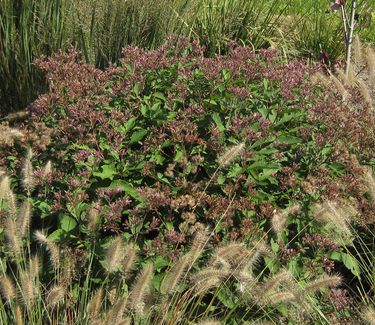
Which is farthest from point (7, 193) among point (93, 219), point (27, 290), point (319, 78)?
point (319, 78)

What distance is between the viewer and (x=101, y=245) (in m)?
3.07

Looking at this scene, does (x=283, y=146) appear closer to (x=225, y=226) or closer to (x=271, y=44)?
(x=225, y=226)

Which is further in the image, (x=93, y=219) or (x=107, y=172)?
(x=107, y=172)

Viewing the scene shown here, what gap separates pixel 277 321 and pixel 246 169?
0.69 metres

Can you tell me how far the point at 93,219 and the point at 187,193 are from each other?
55 centimetres

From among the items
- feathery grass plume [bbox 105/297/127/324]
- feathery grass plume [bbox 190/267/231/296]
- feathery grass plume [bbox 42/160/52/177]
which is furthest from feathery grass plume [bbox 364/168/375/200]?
feathery grass plume [bbox 42/160/52/177]

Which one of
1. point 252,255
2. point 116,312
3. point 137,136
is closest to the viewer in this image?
point 116,312

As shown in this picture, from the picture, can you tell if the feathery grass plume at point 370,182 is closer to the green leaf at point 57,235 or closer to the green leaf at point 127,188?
the green leaf at point 127,188

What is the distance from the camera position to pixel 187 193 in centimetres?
326

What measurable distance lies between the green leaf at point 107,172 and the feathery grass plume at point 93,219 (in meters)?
0.21

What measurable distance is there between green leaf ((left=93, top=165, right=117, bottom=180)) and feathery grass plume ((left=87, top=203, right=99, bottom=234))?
0.21m

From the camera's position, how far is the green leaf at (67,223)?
311cm

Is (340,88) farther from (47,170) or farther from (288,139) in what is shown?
(47,170)

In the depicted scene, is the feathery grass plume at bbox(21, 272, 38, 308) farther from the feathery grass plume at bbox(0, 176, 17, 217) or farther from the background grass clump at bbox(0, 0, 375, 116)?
the background grass clump at bbox(0, 0, 375, 116)
